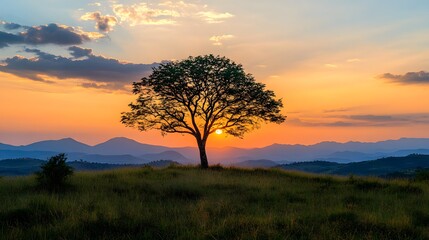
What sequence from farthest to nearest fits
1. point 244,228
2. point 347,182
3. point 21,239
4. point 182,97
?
1. point 182,97
2. point 347,182
3. point 244,228
4. point 21,239

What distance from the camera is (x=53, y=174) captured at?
18.8 meters

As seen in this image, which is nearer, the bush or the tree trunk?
the bush

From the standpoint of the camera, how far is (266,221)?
995 cm

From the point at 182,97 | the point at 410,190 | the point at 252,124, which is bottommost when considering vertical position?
the point at 410,190

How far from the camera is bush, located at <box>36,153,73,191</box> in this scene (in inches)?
724

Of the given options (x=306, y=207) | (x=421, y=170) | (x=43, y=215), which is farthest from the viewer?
(x=421, y=170)

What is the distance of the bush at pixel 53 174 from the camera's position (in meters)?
18.4

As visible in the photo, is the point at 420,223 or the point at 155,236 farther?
the point at 420,223

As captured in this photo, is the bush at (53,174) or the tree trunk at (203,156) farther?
the tree trunk at (203,156)

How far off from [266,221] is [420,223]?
547 centimetres

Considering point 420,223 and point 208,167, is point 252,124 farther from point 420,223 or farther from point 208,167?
point 420,223

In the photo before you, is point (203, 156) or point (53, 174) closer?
point (53, 174)

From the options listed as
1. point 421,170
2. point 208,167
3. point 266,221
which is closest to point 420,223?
point 266,221

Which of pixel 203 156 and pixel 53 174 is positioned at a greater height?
pixel 203 156
